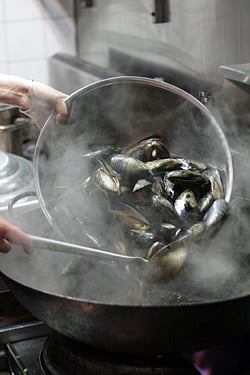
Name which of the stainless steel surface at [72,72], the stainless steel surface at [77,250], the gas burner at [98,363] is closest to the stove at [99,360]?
the gas burner at [98,363]

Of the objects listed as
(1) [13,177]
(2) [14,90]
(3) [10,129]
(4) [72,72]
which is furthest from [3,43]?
(2) [14,90]

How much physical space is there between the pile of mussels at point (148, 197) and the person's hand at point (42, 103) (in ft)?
Answer: 0.39

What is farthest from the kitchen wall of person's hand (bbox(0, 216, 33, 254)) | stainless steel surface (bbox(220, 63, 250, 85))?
person's hand (bbox(0, 216, 33, 254))

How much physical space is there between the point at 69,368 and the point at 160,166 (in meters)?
0.39

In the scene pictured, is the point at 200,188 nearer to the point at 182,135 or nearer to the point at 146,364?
the point at 182,135

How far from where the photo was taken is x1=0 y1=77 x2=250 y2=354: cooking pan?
0.89m

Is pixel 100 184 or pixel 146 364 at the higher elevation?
pixel 100 184

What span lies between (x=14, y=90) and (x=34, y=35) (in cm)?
163

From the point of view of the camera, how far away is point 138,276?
104cm

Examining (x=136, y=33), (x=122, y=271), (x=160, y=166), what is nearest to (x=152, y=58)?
(x=136, y=33)

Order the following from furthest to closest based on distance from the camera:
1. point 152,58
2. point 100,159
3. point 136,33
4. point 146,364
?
1. point 136,33
2. point 152,58
3. point 100,159
4. point 146,364

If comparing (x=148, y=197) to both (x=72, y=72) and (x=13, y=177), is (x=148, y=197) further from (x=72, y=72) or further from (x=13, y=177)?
(x=72, y=72)

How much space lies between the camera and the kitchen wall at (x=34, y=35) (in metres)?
2.92

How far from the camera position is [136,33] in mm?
2332
